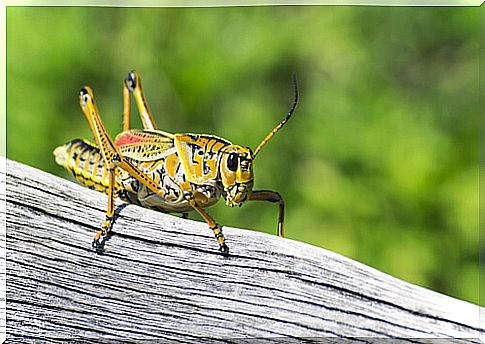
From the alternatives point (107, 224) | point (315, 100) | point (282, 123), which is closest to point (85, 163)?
point (107, 224)

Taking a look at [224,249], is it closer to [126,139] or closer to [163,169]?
[163,169]

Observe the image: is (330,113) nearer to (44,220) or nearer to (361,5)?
(361,5)

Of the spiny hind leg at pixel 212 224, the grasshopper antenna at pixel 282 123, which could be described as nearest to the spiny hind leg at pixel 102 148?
the spiny hind leg at pixel 212 224

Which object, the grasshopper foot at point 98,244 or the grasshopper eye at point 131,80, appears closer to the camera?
the grasshopper foot at point 98,244

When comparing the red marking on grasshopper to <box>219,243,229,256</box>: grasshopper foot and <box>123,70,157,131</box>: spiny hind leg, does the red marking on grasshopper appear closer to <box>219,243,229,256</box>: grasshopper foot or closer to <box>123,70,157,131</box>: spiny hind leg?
<box>123,70,157,131</box>: spiny hind leg

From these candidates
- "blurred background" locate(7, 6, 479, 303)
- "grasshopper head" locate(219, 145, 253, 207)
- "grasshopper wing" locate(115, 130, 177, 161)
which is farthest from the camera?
"blurred background" locate(7, 6, 479, 303)

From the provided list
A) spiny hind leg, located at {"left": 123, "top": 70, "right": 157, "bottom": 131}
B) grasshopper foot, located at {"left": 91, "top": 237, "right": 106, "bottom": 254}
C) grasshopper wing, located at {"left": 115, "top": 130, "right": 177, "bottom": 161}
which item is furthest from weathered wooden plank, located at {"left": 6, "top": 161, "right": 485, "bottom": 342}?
Answer: spiny hind leg, located at {"left": 123, "top": 70, "right": 157, "bottom": 131}

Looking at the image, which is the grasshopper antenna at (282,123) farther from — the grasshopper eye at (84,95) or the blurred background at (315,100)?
the grasshopper eye at (84,95)
